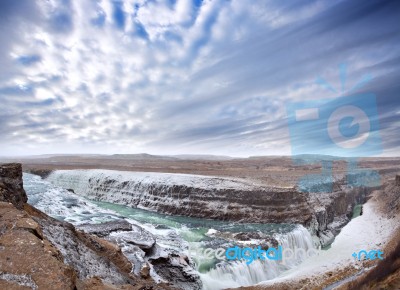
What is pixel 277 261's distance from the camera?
1892 cm

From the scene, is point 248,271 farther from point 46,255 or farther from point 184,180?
point 184,180

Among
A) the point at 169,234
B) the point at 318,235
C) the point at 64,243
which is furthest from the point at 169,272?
the point at 318,235

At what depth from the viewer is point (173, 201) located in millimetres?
31109

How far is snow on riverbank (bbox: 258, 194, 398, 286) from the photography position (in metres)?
17.1

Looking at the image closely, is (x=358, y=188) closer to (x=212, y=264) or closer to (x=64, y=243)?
(x=212, y=264)

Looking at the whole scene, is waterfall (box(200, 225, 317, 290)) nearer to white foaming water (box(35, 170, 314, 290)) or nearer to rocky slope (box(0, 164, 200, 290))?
white foaming water (box(35, 170, 314, 290))

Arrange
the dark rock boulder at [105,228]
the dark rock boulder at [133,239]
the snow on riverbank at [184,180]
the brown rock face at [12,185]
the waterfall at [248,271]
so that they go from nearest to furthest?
the brown rock face at [12,185] → the dark rock boulder at [133,239] → the dark rock boulder at [105,228] → the waterfall at [248,271] → the snow on riverbank at [184,180]

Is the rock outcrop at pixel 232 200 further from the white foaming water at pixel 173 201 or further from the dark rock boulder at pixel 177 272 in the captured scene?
the dark rock boulder at pixel 177 272

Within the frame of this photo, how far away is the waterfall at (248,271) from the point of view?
14.6m

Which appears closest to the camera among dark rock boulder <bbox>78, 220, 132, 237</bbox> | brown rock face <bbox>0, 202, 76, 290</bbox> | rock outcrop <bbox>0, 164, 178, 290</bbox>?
brown rock face <bbox>0, 202, 76, 290</bbox>

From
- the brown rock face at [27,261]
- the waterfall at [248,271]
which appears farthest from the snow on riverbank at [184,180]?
the brown rock face at [27,261]

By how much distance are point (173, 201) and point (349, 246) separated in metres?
17.6

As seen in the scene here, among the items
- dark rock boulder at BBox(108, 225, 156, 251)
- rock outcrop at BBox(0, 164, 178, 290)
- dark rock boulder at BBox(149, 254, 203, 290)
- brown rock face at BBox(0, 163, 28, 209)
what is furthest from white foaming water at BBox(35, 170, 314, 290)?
brown rock face at BBox(0, 163, 28, 209)

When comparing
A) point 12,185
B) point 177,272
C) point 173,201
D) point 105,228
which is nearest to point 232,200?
point 173,201
